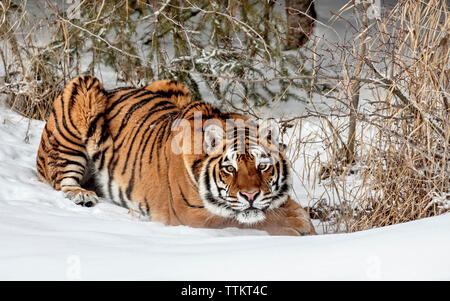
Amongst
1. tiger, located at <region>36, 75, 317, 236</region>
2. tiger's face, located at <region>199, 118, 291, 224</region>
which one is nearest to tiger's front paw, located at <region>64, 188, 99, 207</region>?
tiger, located at <region>36, 75, 317, 236</region>

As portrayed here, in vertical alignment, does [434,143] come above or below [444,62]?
below

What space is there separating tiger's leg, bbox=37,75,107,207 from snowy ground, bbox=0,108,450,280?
1024mm

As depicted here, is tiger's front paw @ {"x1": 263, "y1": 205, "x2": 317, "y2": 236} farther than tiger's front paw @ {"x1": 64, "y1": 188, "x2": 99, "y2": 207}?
No

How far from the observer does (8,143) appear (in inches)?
219

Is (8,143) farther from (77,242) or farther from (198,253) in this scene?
(198,253)

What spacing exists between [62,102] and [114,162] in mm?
631

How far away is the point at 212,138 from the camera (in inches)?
164

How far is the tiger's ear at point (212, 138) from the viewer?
13.6 feet

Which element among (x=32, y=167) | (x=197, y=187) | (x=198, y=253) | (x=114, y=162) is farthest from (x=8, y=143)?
(x=198, y=253)

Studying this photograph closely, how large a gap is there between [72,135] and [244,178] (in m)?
1.62

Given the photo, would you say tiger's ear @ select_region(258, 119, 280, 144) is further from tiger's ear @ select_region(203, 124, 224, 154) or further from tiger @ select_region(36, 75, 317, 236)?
tiger's ear @ select_region(203, 124, 224, 154)

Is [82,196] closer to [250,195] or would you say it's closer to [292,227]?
[250,195]

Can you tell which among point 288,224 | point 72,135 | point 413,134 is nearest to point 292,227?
point 288,224

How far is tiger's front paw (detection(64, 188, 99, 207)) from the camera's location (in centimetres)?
455
